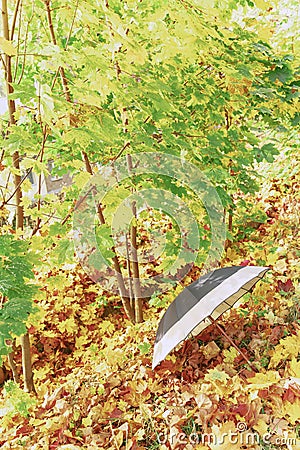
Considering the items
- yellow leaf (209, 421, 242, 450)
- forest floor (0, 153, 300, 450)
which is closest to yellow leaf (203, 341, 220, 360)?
forest floor (0, 153, 300, 450)

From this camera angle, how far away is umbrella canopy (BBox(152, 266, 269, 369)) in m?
2.38

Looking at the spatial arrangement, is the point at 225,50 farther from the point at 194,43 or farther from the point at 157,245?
the point at 157,245

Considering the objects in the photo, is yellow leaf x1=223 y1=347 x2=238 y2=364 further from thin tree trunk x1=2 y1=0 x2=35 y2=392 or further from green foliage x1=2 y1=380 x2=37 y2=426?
thin tree trunk x1=2 y1=0 x2=35 y2=392

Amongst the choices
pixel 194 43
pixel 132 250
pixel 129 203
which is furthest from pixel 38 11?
pixel 132 250

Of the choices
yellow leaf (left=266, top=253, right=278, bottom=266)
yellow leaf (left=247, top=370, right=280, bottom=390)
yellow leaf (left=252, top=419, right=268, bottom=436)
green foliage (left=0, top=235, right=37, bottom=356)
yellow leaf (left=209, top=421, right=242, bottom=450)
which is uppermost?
green foliage (left=0, top=235, right=37, bottom=356)

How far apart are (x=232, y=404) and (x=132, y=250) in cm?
195

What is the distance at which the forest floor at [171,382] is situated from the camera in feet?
7.37

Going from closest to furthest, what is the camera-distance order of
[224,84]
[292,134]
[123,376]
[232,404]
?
[232,404] → [123,376] → [224,84] → [292,134]

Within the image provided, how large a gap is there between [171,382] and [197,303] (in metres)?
0.73

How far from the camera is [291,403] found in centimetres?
219

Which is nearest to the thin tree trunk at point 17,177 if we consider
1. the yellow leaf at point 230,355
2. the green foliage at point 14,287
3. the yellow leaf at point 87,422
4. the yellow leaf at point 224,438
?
the green foliage at point 14,287

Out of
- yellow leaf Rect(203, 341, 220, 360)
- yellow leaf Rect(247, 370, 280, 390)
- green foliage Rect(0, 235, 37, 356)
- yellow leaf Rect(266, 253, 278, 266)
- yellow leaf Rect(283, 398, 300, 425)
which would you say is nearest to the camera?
green foliage Rect(0, 235, 37, 356)

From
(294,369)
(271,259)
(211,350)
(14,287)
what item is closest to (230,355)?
(211,350)

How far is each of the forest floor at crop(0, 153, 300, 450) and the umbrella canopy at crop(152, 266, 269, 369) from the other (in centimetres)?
36
